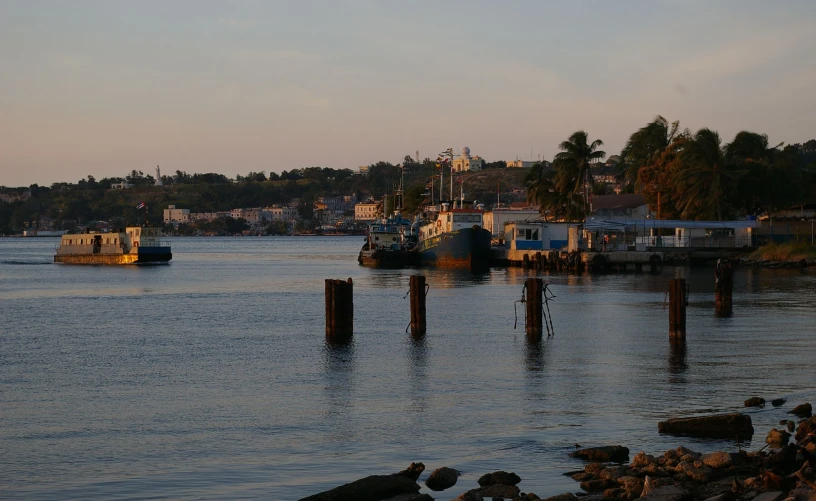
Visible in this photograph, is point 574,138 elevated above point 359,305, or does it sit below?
above

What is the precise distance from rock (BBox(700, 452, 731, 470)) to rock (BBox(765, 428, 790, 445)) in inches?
82.0

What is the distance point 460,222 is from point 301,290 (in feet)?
89.7

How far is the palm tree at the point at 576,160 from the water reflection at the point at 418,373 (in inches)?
3139

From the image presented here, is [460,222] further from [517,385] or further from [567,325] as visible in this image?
[517,385]

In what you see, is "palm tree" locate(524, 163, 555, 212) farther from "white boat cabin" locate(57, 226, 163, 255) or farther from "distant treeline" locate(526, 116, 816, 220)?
"white boat cabin" locate(57, 226, 163, 255)

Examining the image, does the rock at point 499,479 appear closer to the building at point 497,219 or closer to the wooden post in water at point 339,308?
the wooden post in water at point 339,308

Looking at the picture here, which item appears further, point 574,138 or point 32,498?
point 574,138

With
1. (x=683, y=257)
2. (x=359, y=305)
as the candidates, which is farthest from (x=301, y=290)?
(x=683, y=257)

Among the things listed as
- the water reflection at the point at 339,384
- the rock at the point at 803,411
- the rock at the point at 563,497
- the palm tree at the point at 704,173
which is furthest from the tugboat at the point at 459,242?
the rock at the point at 563,497

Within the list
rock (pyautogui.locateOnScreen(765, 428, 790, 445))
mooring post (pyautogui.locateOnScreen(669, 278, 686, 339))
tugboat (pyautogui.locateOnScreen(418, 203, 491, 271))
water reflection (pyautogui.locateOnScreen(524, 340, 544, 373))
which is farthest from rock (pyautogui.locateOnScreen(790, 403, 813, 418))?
tugboat (pyautogui.locateOnScreen(418, 203, 491, 271))

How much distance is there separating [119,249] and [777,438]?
10460cm

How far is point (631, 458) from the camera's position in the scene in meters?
17.8

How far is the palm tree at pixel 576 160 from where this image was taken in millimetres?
114062

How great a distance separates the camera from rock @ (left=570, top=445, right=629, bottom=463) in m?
17.8
